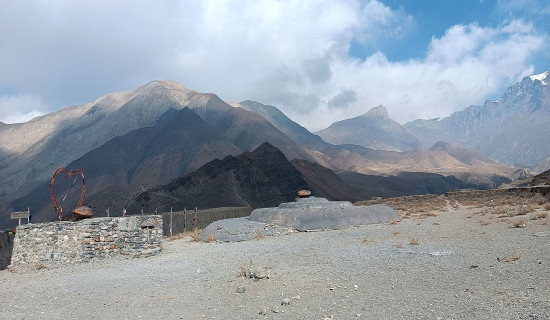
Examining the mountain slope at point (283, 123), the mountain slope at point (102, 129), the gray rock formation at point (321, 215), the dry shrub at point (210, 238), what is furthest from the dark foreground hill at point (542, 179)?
the mountain slope at point (283, 123)

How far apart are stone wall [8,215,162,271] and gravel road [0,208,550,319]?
76cm

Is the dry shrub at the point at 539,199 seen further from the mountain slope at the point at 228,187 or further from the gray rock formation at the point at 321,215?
the mountain slope at the point at 228,187

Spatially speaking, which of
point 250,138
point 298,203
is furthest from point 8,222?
point 298,203

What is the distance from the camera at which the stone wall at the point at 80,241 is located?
1420 cm

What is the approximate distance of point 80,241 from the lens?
46.5 feet

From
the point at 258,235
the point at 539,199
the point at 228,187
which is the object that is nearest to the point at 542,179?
the point at 539,199

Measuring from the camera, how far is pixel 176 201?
58312 mm

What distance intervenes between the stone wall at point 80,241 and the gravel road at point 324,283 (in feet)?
2.49

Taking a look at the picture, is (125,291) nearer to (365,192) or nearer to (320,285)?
Answer: (320,285)

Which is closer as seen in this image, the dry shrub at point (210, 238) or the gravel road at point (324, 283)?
the gravel road at point (324, 283)

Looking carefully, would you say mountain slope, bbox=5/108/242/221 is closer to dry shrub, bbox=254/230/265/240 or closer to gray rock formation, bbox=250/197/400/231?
gray rock formation, bbox=250/197/400/231

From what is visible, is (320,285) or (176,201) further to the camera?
(176,201)

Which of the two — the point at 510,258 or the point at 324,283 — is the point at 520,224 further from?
the point at 324,283

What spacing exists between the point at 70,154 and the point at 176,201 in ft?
242
